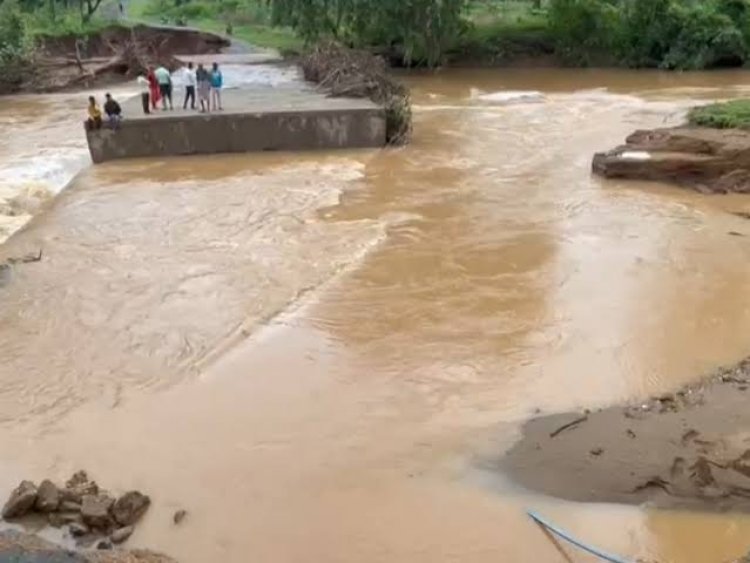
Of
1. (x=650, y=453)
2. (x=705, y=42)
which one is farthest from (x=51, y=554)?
(x=705, y=42)

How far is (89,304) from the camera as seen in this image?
13.6 meters

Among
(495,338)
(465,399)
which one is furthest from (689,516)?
(495,338)

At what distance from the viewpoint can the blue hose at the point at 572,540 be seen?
7.10m

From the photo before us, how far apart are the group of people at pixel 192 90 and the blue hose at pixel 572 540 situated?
17.8m

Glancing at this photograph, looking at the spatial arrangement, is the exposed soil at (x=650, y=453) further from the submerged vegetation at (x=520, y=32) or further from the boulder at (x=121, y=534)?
the submerged vegetation at (x=520, y=32)

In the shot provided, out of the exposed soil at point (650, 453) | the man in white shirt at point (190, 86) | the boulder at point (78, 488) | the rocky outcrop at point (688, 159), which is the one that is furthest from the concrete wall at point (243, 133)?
the boulder at point (78, 488)

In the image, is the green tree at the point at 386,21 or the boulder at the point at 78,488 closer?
the boulder at the point at 78,488

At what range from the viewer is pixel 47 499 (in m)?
8.05

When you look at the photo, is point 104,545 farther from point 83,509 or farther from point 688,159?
point 688,159

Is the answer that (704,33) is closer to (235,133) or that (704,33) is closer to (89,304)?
(235,133)

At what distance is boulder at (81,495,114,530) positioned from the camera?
788 cm

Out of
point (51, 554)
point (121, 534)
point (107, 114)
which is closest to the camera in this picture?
point (51, 554)

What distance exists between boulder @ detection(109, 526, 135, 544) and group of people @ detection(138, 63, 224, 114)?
17053 millimetres

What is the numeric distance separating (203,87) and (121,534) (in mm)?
17488
